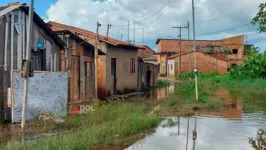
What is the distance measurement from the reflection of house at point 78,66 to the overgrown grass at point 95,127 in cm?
491

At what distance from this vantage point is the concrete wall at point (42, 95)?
10750 mm

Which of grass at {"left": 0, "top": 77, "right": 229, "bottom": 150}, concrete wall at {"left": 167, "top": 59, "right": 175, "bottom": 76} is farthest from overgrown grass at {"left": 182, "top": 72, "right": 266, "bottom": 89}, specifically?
grass at {"left": 0, "top": 77, "right": 229, "bottom": 150}

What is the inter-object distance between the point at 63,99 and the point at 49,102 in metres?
0.58

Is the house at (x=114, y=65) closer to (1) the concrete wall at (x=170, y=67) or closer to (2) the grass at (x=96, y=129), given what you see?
(2) the grass at (x=96, y=129)

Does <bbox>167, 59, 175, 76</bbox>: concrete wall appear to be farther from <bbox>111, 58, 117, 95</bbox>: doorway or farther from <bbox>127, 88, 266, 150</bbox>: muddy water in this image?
<bbox>127, 88, 266, 150</bbox>: muddy water

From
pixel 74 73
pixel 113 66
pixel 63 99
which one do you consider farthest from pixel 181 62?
pixel 63 99

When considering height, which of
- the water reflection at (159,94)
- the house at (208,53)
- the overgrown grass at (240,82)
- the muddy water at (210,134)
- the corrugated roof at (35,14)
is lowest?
the muddy water at (210,134)

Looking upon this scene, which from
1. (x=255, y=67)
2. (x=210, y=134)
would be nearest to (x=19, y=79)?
(x=210, y=134)

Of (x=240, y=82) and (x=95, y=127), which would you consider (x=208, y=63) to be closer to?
(x=240, y=82)

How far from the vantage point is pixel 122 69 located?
23656 mm

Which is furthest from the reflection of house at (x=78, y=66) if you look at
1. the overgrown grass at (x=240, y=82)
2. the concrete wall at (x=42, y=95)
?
the overgrown grass at (x=240, y=82)

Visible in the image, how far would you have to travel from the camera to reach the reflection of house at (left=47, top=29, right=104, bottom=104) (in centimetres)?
1627

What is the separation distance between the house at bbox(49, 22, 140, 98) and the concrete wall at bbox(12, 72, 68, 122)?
7.73 metres

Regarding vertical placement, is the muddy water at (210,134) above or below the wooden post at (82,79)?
below
